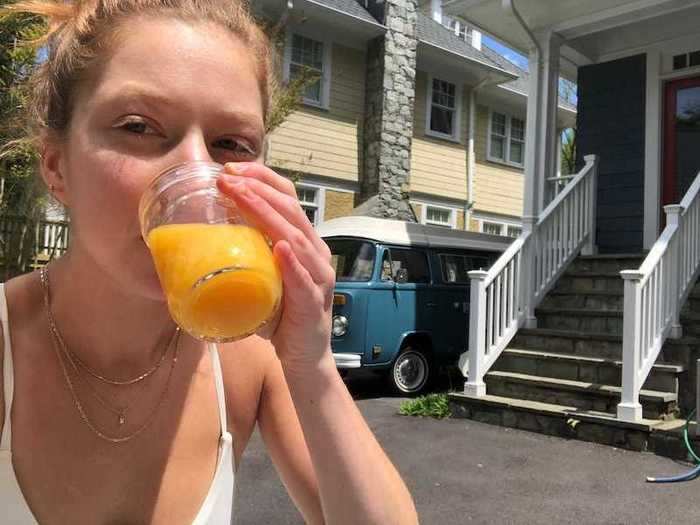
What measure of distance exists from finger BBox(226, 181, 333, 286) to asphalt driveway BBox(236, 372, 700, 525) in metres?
3.26

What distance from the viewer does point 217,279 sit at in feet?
2.68

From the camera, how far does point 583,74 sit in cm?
955

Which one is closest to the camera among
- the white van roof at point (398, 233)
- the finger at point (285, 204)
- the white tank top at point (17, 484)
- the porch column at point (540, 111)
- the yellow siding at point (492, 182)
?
the finger at point (285, 204)

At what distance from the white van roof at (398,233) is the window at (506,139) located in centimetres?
804

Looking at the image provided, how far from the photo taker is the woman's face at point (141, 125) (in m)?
0.98

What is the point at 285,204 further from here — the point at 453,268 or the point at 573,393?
the point at 453,268

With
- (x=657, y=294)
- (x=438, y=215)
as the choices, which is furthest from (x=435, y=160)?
(x=657, y=294)

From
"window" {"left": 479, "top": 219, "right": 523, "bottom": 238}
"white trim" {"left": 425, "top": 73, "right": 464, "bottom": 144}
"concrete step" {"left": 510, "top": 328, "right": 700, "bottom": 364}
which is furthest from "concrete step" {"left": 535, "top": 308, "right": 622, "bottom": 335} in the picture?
"window" {"left": 479, "top": 219, "right": 523, "bottom": 238}

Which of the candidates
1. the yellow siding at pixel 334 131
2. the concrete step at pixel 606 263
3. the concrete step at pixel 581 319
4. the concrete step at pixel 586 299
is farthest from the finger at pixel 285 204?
the yellow siding at pixel 334 131

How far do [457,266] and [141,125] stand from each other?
8.84 metres

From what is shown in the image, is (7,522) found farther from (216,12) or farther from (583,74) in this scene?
(583,74)

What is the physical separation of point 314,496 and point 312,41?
13.3 m

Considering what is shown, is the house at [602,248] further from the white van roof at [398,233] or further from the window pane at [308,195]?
the window pane at [308,195]

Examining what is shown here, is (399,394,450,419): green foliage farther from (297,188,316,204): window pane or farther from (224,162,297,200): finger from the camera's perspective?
(297,188,316,204): window pane
